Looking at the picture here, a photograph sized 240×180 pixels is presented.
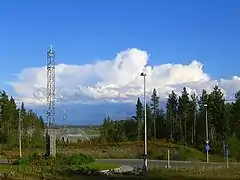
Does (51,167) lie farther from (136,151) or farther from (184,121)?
(184,121)

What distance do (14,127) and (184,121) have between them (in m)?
34.9

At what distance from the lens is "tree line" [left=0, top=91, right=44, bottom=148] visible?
288ft

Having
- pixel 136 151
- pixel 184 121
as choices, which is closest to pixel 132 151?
pixel 136 151

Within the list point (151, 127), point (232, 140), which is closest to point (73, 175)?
point (232, 140)

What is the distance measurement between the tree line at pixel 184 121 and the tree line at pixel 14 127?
44.0 feet

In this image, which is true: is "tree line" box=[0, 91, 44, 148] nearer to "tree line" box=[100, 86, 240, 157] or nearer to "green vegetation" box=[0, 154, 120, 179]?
"tree line" box=[100, 86, 240, 157]

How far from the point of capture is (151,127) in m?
114

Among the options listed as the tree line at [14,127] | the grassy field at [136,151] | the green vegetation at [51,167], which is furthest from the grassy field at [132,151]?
the green vegetation at [51,167]

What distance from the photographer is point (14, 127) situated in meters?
99.3

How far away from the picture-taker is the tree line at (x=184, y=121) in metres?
95.5

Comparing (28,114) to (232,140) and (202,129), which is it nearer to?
(202,129)

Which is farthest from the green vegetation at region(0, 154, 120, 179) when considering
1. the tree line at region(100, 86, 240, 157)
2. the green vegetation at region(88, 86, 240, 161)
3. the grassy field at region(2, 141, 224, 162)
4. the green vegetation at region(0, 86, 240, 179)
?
the tree line at region(100, 86, 240, 157)

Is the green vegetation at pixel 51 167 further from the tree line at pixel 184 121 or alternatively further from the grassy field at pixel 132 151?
the tree line at pixel 184 121

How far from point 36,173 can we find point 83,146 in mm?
48756
